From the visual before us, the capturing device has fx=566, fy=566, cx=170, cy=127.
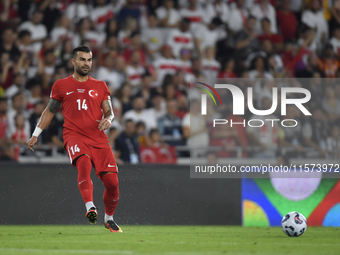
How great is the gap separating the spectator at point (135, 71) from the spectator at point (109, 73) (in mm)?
380

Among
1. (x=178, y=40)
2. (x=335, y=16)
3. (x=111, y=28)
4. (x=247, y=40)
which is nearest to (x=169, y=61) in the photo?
(x=178, y=40)

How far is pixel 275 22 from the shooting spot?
15055mm

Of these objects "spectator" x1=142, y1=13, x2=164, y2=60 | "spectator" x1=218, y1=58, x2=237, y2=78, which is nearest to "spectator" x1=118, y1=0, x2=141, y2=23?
"spectator" x1=142, y1=13, x2=164, y2=60

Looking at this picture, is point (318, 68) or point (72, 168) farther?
point (318, 68)

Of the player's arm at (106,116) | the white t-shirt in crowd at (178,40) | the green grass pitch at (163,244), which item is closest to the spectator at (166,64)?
the white t-shirt in crowd at (178,40)

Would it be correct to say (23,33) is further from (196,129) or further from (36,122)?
(196,129)

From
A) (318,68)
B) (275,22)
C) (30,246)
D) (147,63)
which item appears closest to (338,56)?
(318,68)

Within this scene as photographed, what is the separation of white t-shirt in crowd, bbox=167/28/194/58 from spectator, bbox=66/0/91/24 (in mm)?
2097

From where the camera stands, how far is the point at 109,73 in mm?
12594

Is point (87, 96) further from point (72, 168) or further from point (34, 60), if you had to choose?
point (34, 60)

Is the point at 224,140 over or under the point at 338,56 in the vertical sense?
under

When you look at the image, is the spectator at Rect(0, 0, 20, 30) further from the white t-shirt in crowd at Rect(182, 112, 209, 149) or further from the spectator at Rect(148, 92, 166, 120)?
the white t-shirt in crowd at Rect(182, 112, 209, 149)

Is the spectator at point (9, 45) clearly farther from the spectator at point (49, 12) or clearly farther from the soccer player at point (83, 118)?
the soccer player at point (83, 118)

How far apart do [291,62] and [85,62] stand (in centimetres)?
798
